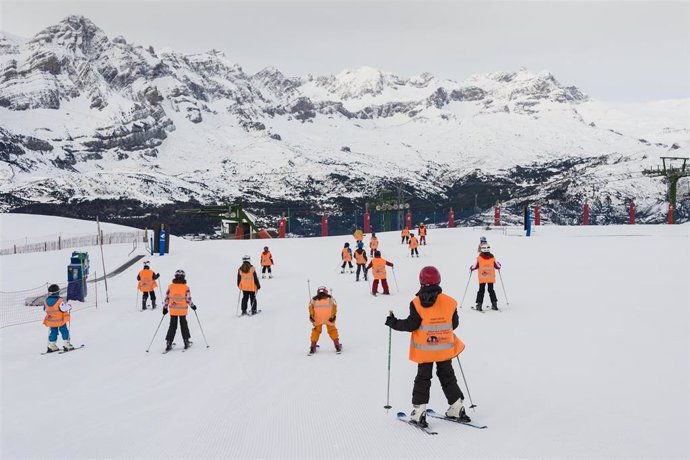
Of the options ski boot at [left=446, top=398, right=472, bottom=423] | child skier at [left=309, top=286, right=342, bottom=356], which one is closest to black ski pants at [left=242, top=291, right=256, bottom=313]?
child skier at [left=309, top=286, right=342, bottom=356]

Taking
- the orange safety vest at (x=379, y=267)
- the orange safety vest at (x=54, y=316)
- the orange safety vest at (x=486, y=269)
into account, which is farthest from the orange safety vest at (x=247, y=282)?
the orange safety vest at (x=486, y=269)

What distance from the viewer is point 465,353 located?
9.35 meters

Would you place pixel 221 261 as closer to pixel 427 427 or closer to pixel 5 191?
pixel 427 427

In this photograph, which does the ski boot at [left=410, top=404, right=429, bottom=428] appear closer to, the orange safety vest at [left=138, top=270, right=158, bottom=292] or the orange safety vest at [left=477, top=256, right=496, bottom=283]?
the orange safety vest at [left=477, top=256, right=496, bottom=283]

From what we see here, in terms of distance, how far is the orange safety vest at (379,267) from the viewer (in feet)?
54.3

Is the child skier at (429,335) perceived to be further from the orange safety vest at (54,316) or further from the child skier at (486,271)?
the orange safety vest at (54,316)

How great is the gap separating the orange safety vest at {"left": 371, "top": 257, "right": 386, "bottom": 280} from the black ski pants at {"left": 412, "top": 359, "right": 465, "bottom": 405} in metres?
10.4

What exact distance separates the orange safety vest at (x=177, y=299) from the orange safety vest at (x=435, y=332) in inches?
252

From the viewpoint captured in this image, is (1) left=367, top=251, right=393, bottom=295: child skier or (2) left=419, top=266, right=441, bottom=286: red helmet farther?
(1) left=367, top=251, right=393, bottom=295: child skier

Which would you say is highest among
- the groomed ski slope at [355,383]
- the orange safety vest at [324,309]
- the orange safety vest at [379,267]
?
the orange safety vest at [379,267]

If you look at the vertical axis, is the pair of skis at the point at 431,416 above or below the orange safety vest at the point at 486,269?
below

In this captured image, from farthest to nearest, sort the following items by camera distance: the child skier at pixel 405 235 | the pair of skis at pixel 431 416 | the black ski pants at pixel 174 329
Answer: the child skier at pixel 405 235, the black ski pants at pixel 174 329, the pair of skis at pixel 431 416

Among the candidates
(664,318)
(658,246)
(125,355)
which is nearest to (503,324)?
(664,318)

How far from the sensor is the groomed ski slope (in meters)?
5.73
